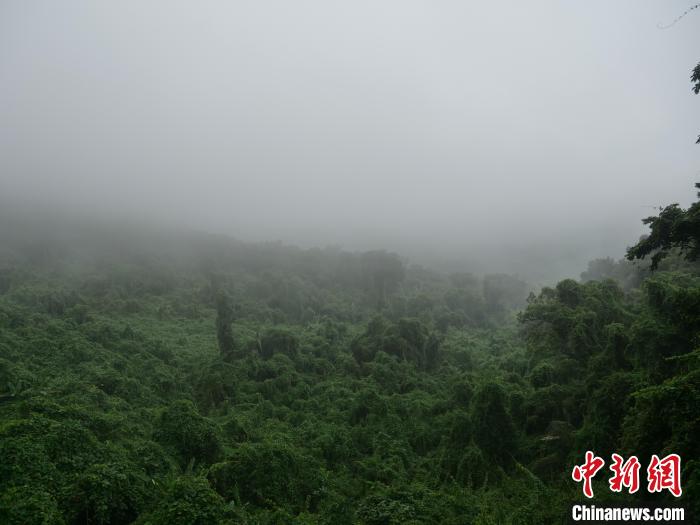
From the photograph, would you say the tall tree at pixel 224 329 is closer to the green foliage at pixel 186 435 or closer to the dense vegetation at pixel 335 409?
the dense vegetation at pixel 335 409

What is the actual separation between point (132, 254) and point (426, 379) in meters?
55.3

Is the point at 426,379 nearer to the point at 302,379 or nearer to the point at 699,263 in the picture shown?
the point at 302,379

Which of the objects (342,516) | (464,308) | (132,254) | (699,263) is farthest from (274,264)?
(342,516)

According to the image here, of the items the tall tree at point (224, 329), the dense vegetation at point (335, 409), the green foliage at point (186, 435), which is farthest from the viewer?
the tall tree at point (224, 329)

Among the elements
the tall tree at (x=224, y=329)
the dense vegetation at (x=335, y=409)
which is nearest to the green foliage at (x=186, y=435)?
the dense vegetation at (x=335, y=409)

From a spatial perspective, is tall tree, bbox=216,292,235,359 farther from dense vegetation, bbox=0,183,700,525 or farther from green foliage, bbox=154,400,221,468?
green foliage, bbox=154,400,221,468

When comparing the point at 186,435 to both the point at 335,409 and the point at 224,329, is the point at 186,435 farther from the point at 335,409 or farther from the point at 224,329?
the point at 224,329

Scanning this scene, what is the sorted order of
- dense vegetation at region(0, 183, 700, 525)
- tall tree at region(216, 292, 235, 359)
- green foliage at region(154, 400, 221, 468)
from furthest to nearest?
tall tree at region(216, 292, 235, 359), green foliage at region(154, 400, 221, 468), dense vegetation at region(0, 183, 700, 525)

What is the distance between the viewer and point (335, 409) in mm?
21875

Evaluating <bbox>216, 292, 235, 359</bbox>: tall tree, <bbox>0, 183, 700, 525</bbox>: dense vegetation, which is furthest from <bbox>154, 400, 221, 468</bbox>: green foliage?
<bbox>216, 292, 235, 359</bbox>: tall tree

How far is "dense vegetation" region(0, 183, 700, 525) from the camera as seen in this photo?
9211 mm

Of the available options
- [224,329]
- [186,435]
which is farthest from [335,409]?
[224,329]

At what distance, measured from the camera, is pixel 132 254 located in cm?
6644

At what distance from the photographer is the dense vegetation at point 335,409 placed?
30.2ft
